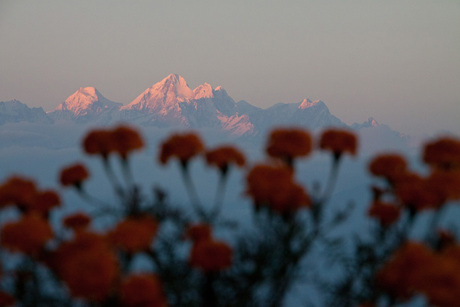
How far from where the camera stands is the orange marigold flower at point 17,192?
3086mm

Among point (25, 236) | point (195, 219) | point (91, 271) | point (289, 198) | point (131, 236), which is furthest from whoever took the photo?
point (195, 219)

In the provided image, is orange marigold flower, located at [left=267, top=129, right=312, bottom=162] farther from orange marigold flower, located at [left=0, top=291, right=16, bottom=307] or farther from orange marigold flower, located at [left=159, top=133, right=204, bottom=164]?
orange marigold flower, located at [left=0, top=291, right=16, bottom=307]

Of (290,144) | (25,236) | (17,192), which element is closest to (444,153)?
(290,144)

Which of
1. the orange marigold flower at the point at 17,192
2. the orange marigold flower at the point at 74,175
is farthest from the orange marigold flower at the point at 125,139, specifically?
the orange marigold flower at the point at 17,192

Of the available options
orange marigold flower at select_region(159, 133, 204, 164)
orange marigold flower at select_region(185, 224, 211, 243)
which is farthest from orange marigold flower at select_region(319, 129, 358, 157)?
orange marigold flower at select_region(185, 224, 211, 243)

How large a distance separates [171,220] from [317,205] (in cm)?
103

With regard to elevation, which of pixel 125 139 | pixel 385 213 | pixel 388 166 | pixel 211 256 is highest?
pixel 125 139

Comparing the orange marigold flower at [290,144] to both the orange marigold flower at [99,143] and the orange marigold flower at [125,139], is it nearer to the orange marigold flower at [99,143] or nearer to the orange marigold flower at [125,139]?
the orange marigold flower at [125,139]

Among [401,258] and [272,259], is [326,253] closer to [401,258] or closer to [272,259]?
[272,259]

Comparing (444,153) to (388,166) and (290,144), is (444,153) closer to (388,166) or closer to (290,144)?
(388,166)

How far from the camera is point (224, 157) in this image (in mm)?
3141

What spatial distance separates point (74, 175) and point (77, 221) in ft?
1.39

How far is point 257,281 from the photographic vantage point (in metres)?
2.80

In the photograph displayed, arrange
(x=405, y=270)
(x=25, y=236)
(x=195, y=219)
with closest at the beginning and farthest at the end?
(x=405, y=270), (x=25, y=236), (x=195, y=219)
